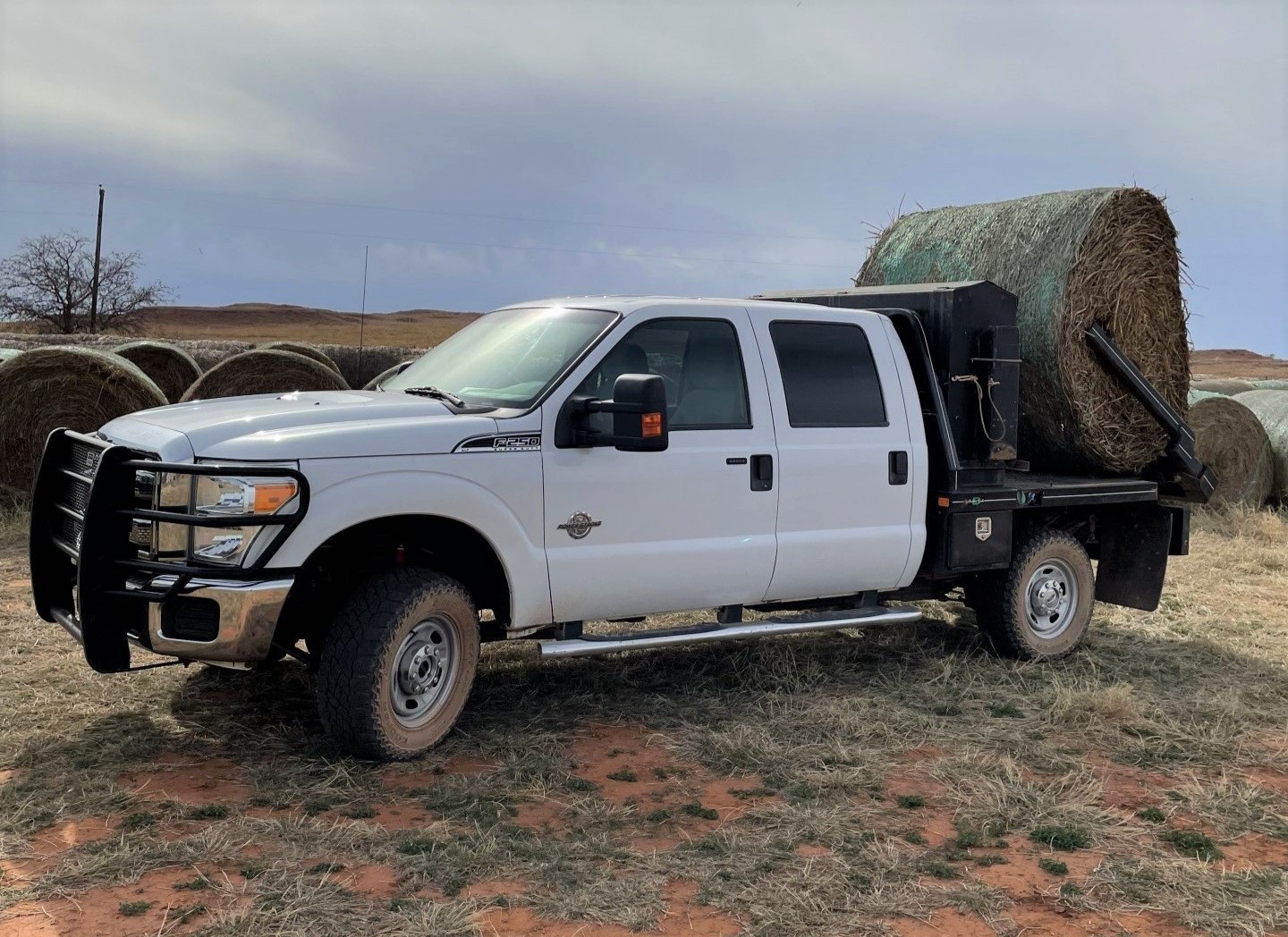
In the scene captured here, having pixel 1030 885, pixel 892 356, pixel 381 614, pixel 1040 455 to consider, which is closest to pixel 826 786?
pixel 1030 885

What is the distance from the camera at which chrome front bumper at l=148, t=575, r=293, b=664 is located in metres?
5.14

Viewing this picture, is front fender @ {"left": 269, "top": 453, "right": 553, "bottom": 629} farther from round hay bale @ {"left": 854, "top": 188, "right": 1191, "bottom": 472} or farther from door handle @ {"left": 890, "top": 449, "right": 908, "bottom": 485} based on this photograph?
round hay bale @ {"left": 854, "top": 188, "right": 1191, "bottom": 472}

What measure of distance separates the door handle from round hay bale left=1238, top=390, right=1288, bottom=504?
1028 cm

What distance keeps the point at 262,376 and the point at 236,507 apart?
9.25 meters

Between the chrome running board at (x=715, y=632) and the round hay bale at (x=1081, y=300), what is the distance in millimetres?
2027

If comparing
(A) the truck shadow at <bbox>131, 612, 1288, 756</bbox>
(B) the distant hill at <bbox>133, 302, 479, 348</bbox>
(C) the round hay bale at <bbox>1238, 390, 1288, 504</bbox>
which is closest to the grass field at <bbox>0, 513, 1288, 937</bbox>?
(A) the truck shadow at <bbox>131, 612, 1288, 756</bbox>

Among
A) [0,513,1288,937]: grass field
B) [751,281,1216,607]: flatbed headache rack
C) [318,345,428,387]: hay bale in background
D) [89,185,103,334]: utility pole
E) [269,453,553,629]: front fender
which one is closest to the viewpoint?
[0,513,1288,937]: grass field

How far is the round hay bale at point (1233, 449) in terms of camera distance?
49.5 feet

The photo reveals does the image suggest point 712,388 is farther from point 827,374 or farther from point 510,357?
point 510,357

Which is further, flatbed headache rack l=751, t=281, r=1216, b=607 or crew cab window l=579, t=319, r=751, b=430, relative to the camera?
flatbed headache rack l=751, t=281, r=1216, b=607

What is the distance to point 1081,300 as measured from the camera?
8.31 m

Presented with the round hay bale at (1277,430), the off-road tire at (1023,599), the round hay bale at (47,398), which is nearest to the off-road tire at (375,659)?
the off-road tire at (1023,599)

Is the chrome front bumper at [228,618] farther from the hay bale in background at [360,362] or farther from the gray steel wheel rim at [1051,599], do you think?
the hay bale in background at [360,362]

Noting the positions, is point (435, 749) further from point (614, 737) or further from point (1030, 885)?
point (1030, 885)
